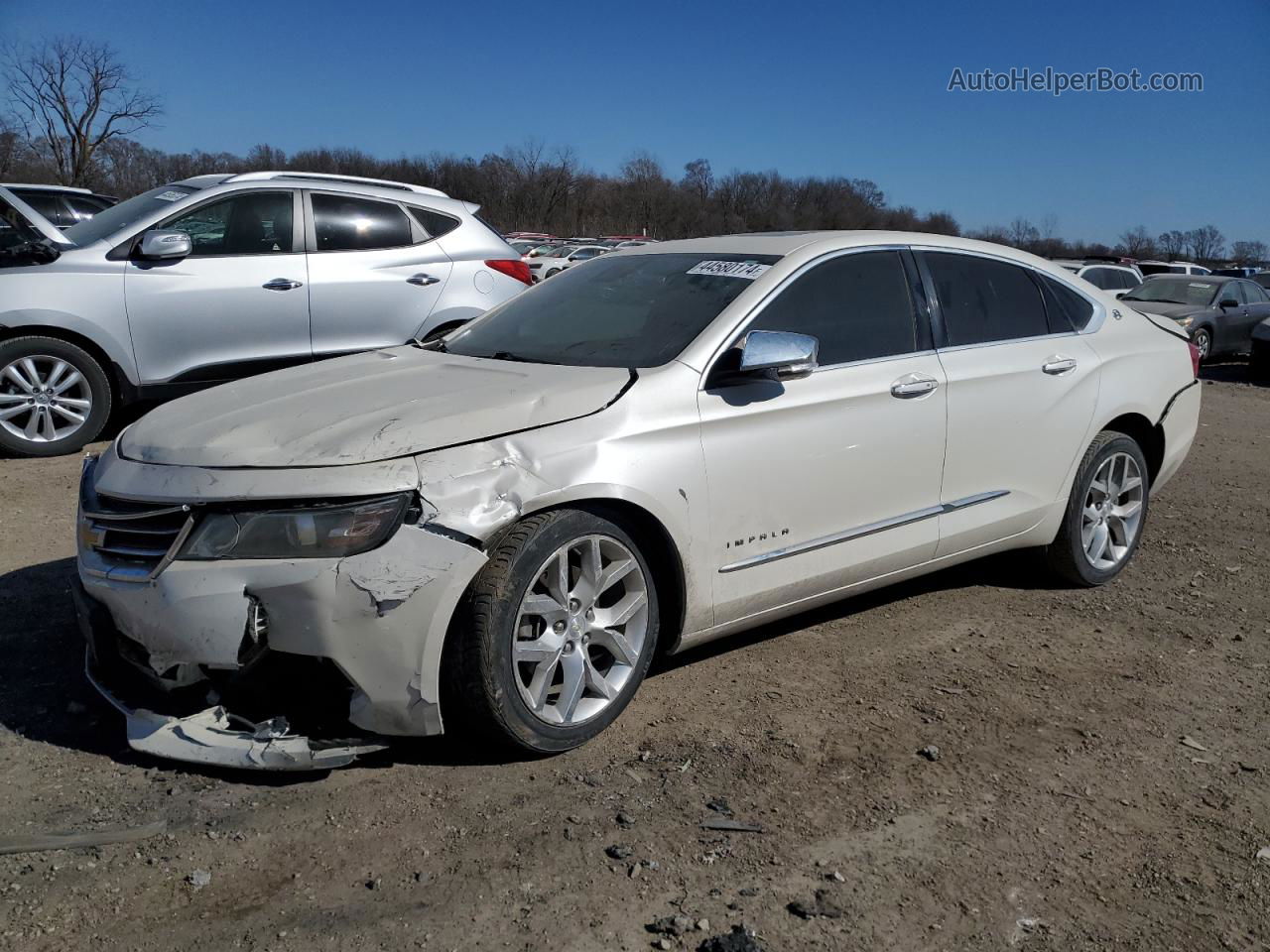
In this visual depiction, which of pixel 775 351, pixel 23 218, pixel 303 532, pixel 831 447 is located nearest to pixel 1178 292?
pixel 831 447

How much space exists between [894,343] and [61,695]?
324cm

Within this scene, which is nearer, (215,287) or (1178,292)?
(215,287)

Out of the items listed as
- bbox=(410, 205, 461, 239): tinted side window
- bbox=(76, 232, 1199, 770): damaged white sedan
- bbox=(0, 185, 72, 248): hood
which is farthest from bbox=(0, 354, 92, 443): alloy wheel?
bbox=(76, 232, 1199, 770): damaged white sedan

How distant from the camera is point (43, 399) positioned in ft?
22.4

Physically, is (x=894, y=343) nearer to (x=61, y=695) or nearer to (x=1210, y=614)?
(x=1210, y=614)

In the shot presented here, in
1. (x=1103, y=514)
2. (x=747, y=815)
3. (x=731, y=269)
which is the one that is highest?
(x=731, y=269)

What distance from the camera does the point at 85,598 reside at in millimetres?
3156

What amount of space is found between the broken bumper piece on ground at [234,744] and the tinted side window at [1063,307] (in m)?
3.54

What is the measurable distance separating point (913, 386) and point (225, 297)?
495 cm

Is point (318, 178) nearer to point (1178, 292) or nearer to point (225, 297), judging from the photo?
point (225, 297)

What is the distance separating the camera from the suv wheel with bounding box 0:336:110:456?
6.73 m

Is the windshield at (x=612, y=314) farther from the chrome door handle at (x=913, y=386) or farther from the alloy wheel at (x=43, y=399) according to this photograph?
the alloy wheel at (x=43, y=399)

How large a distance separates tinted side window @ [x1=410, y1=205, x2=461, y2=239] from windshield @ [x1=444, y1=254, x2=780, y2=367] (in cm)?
356

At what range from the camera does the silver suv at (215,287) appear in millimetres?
6809
